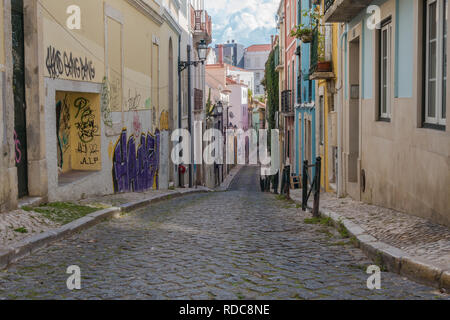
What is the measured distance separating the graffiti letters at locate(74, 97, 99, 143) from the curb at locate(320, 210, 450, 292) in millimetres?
7009

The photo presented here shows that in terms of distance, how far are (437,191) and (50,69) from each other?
6483 mm

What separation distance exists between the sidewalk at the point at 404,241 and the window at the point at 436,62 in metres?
1.36

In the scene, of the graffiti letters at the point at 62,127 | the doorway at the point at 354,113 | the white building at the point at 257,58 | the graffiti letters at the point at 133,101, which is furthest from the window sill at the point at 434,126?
the white building at the point at 257,58

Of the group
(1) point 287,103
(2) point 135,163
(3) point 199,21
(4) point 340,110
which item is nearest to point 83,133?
(2) point 135,163

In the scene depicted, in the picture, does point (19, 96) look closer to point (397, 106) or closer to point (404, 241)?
point (397, 106)

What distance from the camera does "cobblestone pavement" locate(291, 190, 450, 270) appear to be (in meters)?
5.28

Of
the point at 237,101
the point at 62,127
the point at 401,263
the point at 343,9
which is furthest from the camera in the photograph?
the point at 237,101

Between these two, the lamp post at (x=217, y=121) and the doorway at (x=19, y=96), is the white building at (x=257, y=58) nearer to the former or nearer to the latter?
the lamp post at (x=217, y=121)

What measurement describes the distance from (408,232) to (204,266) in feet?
8.24

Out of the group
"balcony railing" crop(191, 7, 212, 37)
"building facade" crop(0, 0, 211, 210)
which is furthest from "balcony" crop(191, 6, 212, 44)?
"building facade" crop(0, 0, 211, 210)

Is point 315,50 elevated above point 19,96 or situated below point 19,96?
above

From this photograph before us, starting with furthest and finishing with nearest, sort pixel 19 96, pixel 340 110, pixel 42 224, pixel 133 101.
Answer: pixel 133 101 < pixel 340 110 < pixel 19 96 < pixel 42 224

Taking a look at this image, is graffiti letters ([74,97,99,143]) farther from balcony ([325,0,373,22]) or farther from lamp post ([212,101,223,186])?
lamp post ([212,101,223,186])

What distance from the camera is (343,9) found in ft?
35.4
